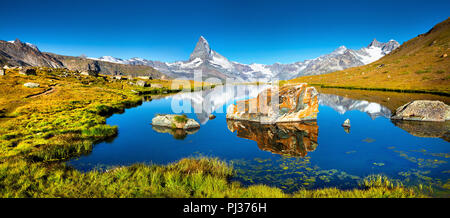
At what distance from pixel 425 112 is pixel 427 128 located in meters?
6.09

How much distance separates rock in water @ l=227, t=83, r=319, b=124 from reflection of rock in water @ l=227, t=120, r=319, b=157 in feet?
4.53

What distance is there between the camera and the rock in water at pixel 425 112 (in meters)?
28.8

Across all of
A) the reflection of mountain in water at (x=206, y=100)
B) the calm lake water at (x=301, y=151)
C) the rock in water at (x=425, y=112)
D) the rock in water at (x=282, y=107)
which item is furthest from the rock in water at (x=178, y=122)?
the rock in water at (x=425, y=112)

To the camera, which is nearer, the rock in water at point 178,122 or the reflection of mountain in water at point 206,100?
the rock in water at point 178,122

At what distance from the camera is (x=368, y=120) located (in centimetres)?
3212

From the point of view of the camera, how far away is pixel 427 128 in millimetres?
25547

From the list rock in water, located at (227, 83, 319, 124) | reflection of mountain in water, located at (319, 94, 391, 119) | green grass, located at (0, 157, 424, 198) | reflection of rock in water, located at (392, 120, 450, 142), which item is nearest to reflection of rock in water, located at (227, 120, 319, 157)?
rock in water, located at (227, 83, 319, 124)

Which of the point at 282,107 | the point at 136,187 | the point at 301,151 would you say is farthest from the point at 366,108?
the point at 136,187

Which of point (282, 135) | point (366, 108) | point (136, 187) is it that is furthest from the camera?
point (366, 108)

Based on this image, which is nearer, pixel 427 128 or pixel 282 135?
pixel 282 135

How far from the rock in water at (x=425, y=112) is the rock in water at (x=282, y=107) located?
13733mm

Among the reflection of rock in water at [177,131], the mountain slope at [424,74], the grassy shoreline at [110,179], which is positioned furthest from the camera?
the mountain slope at [424,74]

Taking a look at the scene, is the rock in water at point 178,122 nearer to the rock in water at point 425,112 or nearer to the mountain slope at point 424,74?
the rock in water at point 425,112

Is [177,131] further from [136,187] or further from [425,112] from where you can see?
[425,112]
